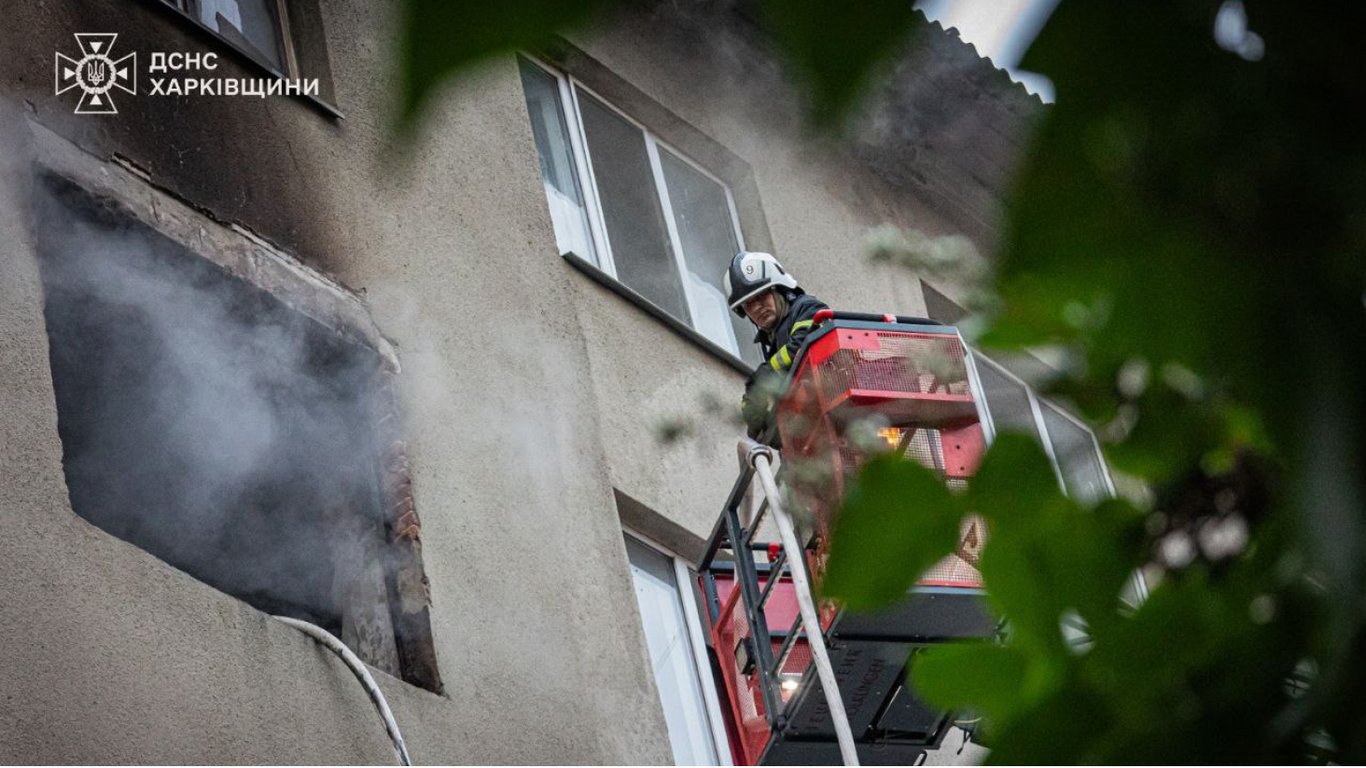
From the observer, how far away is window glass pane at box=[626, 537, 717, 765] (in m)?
7.50

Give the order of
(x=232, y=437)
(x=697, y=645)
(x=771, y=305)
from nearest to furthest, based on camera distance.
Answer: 1. (x=232, y=437)
2. (x=771, y=305)
3. (x=697, y=645)

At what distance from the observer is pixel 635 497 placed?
25.3 ft

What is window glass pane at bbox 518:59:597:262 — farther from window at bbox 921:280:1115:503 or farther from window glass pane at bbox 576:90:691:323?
window at bbox 921:280:1115:503

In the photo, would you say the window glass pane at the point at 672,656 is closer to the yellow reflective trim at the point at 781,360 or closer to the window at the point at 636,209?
the yellow reflective trim at the point at 781,360

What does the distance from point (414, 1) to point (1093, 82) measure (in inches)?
9.4

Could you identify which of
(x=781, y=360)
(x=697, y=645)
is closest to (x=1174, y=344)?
(x=781, y=360)

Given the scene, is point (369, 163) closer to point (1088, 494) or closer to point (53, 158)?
point (1088, 494)

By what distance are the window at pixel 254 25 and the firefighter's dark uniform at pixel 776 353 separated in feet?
6.98

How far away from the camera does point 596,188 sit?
912cm

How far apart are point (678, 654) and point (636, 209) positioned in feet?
8.43

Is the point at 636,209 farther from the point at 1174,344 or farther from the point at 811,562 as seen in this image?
the point at 1174,344

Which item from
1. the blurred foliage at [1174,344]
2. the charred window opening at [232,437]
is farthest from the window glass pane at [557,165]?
the blurred foliage at [1174,344]

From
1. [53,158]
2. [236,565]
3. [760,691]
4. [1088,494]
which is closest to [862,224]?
[760,691]

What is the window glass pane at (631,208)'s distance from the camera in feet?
30.0
